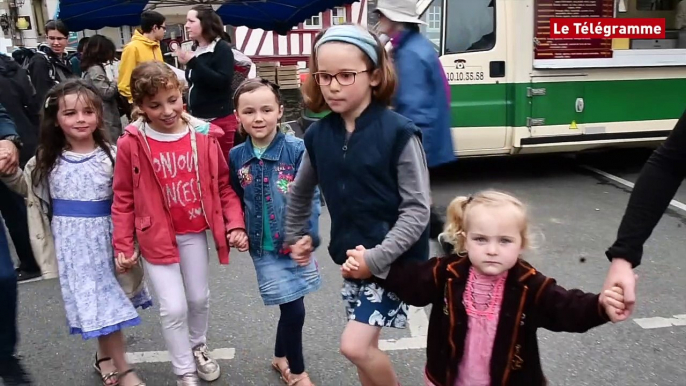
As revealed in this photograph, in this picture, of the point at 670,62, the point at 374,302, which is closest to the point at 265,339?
the point at 374,302

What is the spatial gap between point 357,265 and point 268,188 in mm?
804

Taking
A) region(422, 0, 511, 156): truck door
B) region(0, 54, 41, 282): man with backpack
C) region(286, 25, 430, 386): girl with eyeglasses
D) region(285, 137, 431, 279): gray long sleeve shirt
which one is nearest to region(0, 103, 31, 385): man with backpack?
region(286, 25, 430, 386): girl with eyeglasses

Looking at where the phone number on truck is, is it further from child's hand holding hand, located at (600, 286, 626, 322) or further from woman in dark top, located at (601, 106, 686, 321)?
child's hand holding hand, located at (600, 286, 626, 322)

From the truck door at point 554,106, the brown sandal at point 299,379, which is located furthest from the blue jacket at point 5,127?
the truck door at point 554,106

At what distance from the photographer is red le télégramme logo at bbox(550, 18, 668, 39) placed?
6445 millimetres

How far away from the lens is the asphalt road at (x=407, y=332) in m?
3.07

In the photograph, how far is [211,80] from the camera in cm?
524

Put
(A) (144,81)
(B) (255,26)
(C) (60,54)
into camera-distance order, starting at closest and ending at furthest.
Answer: (A) (144,81), (C) (60,54), (B) (255,26)

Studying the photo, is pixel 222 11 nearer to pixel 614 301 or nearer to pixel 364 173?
pixel 364 173

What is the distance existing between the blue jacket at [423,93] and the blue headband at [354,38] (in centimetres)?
104

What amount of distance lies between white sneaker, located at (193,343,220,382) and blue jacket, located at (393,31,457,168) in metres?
1.47

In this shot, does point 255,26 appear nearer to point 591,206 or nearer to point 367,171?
point 591,206

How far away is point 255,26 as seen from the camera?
854 cm

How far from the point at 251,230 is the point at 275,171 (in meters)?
0.29
